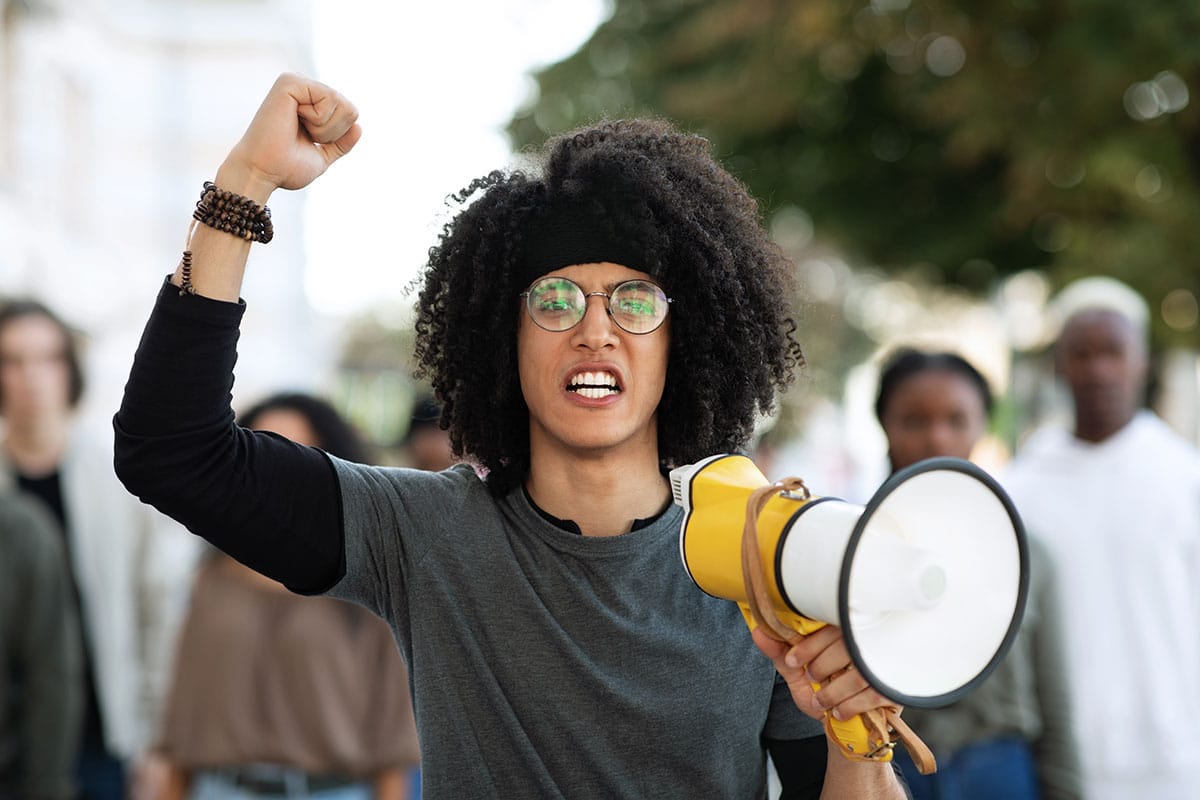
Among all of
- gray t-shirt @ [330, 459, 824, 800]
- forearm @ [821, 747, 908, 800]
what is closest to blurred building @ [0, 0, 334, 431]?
gray t-shirt @ [330, 459, 824, 800]

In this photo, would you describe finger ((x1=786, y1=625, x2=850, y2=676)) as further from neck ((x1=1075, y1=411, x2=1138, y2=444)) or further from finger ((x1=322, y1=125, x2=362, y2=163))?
neck ((x1=1075, y1=411, x2=1138, y2=444))

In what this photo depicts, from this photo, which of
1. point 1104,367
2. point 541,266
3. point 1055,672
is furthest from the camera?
point 1104,367

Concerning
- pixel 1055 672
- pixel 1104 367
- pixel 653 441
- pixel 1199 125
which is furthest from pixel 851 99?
pixel 653 441

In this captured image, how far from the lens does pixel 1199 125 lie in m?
9.55

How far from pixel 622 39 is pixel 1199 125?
6004mm

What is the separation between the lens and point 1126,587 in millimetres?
4531

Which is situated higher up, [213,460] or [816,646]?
[213,460]

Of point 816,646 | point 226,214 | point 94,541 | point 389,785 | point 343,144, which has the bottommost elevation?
point 389,785

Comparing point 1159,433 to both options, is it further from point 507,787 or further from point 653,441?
point 507,787

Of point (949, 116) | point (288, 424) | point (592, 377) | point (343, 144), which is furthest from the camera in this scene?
point (949, 116)

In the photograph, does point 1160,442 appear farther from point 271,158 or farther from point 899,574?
point 271,158

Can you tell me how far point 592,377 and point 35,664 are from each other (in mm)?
2883

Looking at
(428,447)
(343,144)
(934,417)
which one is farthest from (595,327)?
(428,447)

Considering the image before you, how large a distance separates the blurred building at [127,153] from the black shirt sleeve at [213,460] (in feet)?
27.9
